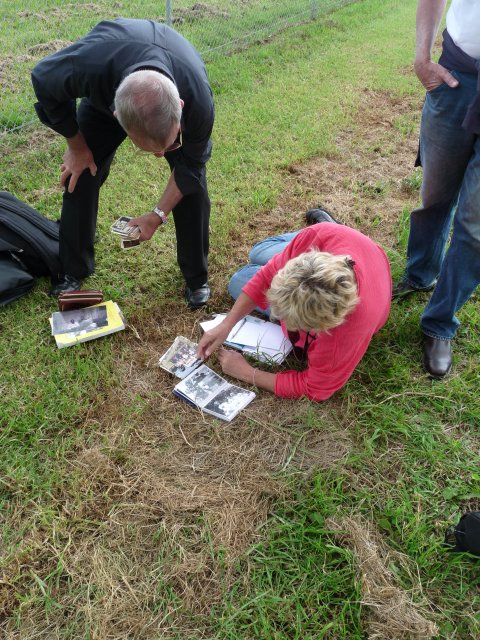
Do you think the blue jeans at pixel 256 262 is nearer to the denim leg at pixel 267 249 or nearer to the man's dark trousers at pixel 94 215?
the denim leg at pixel 267 249

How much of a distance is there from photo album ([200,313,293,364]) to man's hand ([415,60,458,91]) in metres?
1.55

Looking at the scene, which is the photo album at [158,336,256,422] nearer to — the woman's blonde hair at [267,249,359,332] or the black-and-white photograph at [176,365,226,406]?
the black-and-white photograph at [176,365,226,406]

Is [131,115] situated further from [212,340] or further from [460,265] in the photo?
[460,265]

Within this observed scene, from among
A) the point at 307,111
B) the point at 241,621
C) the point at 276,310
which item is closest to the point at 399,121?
the point at 307,111

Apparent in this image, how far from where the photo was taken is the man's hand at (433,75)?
227cm

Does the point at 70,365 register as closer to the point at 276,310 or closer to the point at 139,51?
the point at 276,310

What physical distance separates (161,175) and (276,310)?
111 inches

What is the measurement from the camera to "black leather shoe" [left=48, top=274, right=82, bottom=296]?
3.12 meters

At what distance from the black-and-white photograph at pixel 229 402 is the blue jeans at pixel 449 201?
1.18 meters

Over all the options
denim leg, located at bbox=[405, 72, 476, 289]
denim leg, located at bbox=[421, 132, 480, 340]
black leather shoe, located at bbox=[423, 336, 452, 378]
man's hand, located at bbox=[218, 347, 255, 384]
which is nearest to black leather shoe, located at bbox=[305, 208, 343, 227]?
denim leg, located at bbox=[405, 72, 476, 289]

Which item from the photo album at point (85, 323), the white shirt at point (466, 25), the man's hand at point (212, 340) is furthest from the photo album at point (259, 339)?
the white shirt at point (466, 25)

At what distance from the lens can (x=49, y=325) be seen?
2943 millimetres

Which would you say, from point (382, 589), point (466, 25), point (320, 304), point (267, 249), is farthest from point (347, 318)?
point (466, 25)

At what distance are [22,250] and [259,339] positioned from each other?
1.65 metres
